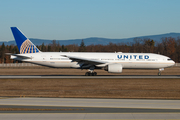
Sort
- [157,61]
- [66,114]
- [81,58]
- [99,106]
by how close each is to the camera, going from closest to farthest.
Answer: [66,114] → [99,106] → [81,58] → [157,61]

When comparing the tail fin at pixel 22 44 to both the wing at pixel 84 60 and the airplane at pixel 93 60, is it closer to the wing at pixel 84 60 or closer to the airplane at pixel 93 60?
the airplane at pixel 93 60

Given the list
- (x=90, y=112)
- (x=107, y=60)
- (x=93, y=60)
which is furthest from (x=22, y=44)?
(x=90, y=112)

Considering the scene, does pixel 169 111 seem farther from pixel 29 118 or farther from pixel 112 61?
pixel 112 61

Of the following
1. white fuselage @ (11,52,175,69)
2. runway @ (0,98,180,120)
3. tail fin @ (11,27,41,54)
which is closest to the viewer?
runway @ (0,98,180,120)

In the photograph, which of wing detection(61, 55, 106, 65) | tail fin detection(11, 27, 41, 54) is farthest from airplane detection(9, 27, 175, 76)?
tail fin detection(11, 27, 41, 54)

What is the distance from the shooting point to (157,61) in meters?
35.4

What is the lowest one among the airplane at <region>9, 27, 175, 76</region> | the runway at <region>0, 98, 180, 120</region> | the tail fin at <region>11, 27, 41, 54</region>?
the runway at <region>0, 98, 180, 120</region>

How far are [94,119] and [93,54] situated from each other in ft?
86.1

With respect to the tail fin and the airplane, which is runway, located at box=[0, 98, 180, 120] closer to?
the airplane

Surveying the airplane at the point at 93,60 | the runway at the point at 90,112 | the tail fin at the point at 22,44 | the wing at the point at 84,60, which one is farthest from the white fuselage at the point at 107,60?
the runway at the point at 90,112

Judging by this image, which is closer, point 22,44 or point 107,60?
point 107,60

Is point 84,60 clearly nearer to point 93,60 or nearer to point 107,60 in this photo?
point 93,60

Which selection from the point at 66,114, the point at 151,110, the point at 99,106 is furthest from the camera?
the point at 99,106

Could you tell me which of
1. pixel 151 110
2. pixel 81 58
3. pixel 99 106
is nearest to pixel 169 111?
pixel 151 110
